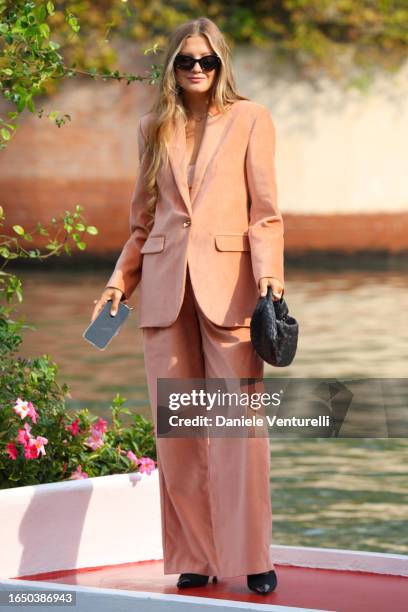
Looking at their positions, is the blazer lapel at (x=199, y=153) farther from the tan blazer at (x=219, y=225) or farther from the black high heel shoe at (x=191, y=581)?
the black high heel shoe at (x=191, y=581)

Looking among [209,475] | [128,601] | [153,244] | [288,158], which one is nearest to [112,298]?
[153,244]

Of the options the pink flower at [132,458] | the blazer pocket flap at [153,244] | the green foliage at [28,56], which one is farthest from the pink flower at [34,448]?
the green foliage at [28,56]

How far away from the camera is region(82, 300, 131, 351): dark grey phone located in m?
4.60

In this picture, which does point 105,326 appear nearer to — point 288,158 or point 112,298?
point 112,298

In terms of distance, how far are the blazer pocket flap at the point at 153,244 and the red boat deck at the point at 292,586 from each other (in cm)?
104

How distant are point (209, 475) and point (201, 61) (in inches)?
49.5

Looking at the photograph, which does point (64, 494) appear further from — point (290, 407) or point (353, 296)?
point (353, 296)

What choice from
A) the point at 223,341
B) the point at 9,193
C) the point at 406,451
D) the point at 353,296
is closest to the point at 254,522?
the point at 223,341

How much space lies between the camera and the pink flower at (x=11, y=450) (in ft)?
16.2

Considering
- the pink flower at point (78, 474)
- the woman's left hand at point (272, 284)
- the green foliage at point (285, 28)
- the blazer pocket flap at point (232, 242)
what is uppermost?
the green foliage at point (285, 28)

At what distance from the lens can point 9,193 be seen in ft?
63.4

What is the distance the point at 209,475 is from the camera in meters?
4.46

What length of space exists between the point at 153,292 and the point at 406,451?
14.4 ft

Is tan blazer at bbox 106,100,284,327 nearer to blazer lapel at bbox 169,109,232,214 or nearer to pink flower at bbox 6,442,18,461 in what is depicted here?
blazer lapel at bbox 169,109,232,214
